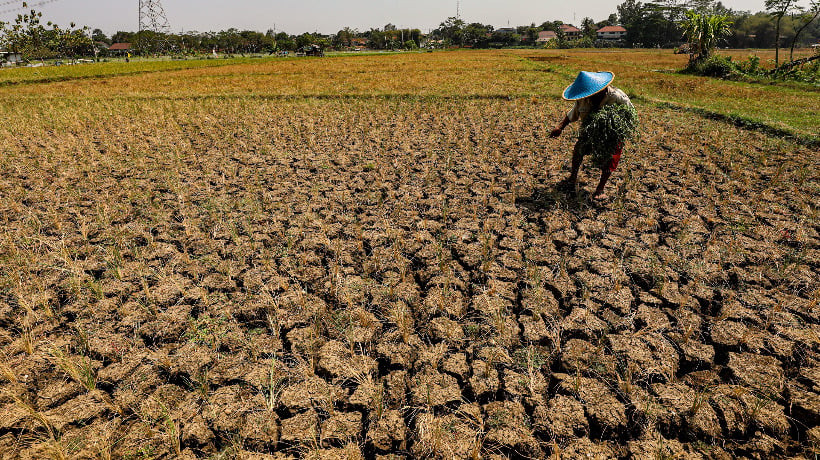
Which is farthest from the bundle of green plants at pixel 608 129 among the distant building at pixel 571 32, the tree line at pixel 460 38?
the distant building at pixel 571 32

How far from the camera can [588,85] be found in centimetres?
427

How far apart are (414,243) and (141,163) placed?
552 cm

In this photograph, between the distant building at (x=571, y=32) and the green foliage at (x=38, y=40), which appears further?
the distant building at (x=571, y=32)

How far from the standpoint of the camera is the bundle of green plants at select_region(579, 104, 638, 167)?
426cm

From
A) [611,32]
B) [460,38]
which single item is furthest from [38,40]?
[611,32]

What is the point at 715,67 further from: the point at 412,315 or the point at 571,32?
the point at 571,32

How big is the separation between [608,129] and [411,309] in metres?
3.18

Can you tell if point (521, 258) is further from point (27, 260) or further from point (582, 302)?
point (27, 260)

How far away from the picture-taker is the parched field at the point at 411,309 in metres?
2.01

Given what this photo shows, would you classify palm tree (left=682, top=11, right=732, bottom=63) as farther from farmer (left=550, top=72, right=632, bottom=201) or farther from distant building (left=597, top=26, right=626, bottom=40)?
distant building (left=597, top=26, right=626, bottom=40)

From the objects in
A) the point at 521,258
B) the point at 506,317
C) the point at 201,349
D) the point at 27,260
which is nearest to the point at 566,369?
the point at 506,317

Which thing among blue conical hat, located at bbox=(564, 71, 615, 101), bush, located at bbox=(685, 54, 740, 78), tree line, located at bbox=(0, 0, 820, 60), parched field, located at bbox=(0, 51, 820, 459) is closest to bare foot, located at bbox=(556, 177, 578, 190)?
parched field, located at bbox=(0, 51, 820, 459)

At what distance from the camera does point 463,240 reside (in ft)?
12.7

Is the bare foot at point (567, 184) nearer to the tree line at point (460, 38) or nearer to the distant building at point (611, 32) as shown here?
the tree line at point (460, 38)
